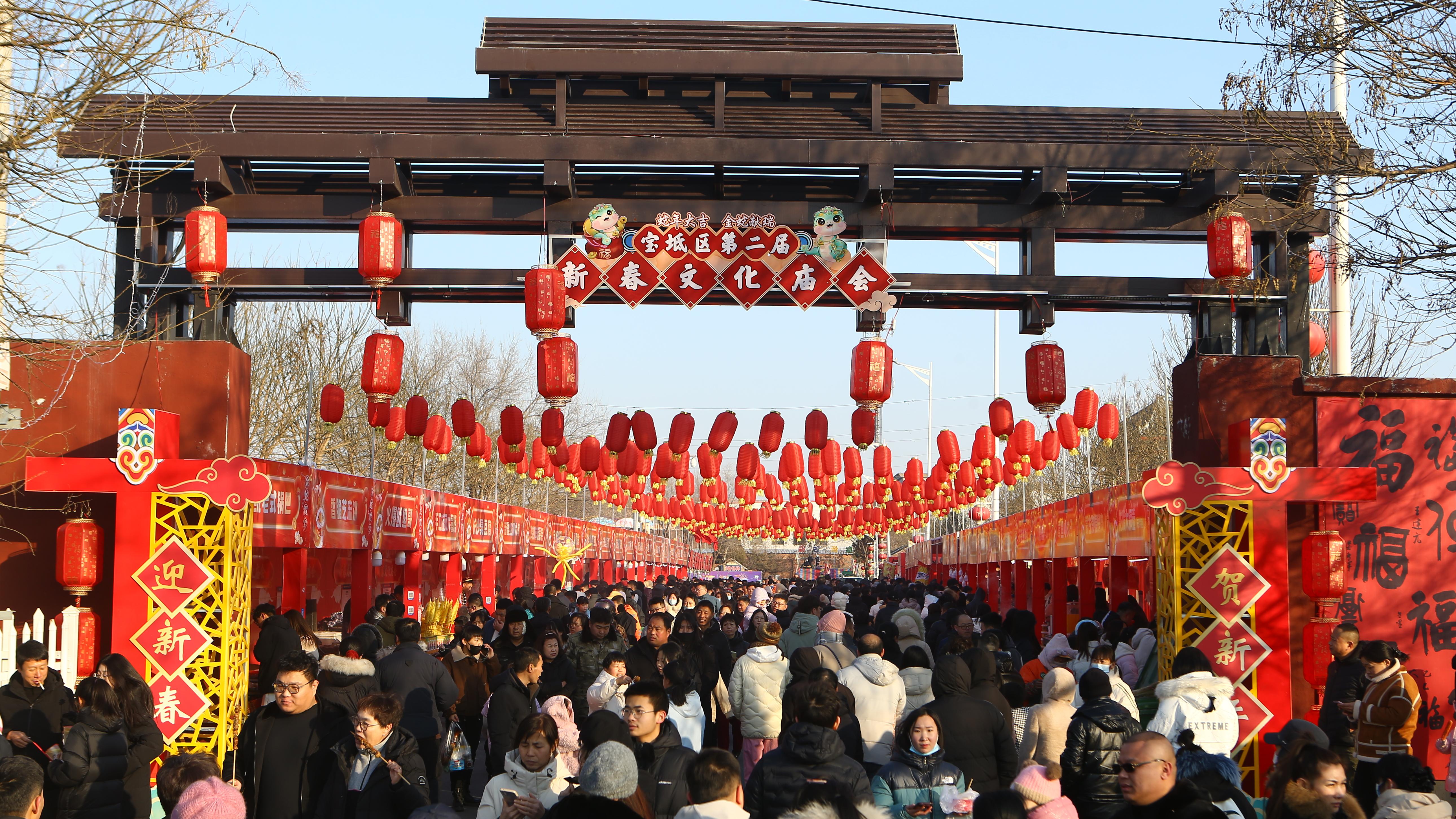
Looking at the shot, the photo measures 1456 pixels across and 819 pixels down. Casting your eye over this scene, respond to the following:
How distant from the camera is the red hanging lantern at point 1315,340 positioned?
13172mm

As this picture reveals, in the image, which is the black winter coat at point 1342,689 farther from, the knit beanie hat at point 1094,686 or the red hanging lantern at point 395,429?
the red hanging lantern at point 395,429

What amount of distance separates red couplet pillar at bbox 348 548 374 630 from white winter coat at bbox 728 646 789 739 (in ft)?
39.8

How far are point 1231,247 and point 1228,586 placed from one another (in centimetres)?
304

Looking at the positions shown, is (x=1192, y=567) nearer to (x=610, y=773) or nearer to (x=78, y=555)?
(x=610, y=773)

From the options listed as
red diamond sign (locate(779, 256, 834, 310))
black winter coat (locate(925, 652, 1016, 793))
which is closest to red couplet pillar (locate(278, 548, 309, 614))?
red diamond sign (locate(779, 256, 834, 310))

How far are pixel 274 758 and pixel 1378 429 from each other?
1069 cm

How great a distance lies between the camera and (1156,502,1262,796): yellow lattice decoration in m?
11.6

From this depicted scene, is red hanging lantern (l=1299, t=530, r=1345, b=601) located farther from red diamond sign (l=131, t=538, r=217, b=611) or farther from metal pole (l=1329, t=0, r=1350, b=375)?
red diamond sign (l=131, t=538, r=217, b=611)

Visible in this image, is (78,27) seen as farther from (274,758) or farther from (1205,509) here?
(1205,509)

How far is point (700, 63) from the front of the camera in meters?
13.0

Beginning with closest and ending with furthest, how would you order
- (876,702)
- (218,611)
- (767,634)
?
(876,702) < (767,634) < (218,611)

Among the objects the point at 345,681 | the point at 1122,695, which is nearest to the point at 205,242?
the point at 345,681

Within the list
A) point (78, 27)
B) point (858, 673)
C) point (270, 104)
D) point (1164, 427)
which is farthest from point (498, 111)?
point (1164, 427)

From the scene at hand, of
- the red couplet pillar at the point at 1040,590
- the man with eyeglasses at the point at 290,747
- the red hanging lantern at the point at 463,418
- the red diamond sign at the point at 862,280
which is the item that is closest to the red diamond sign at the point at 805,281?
the red diamond sign at the point at 862,280
